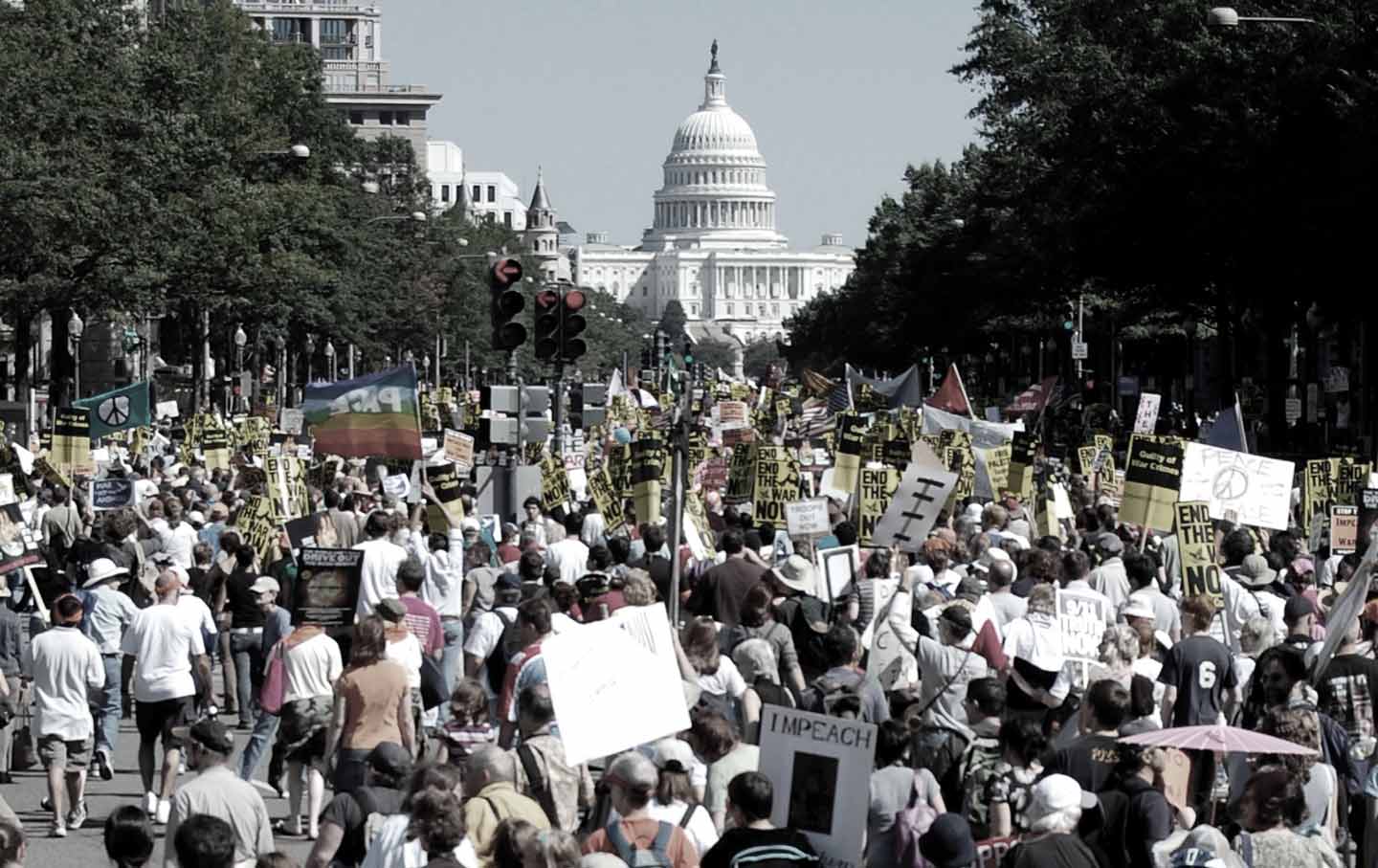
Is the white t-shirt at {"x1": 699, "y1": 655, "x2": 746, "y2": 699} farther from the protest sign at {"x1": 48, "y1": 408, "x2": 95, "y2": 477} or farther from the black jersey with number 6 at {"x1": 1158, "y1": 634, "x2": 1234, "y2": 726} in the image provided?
the protest sign at {"x1": 48, "y1": 408, "x2": 95, "y2": 477}

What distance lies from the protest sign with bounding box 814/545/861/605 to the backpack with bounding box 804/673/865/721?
333 cm

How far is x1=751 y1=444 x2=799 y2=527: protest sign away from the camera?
23234 millimetres

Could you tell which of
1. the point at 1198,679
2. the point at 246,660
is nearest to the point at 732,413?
the point at 246,660

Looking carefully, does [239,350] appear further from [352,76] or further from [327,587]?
[352,76]

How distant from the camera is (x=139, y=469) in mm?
33156

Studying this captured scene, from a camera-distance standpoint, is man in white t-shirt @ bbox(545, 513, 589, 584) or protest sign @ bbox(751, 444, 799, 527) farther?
protest sign @ bbox(751, 444, 799, 527)

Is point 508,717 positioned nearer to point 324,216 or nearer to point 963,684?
point 963,684

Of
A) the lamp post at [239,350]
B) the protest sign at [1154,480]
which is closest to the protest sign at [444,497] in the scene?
the protest sign at [1154,480]

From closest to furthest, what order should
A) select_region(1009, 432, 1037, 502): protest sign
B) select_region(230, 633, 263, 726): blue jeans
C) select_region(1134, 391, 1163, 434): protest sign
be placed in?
select_region(230, 633, 263, 726): blue jeans < select_region(1009, 432, 1037, 502): protest sign < select_region(1134, 391, 1163, 434): protest sign

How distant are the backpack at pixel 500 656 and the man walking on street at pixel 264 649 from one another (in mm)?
1095

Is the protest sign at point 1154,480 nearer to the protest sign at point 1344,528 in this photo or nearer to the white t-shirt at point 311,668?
the protest sign at point 1344,528

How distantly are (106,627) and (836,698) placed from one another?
687 centimetres

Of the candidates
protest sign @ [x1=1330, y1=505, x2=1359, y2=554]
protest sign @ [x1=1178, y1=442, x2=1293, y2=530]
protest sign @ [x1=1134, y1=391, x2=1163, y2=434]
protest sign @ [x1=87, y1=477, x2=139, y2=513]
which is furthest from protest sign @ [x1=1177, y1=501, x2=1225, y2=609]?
protest sign @ [x1=1134, y1=391, x2=1163, y2=434]

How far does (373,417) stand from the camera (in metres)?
23.9
